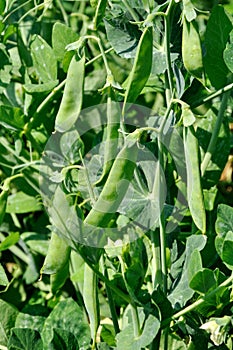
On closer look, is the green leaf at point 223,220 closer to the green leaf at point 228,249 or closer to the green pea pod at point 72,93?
the green leaf at point 228,249

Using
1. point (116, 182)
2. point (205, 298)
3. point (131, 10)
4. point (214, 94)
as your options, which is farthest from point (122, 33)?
point (205, 298)

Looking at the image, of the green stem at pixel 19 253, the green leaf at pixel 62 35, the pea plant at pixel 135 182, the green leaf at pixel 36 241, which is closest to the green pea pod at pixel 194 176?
the pea plant at pixel 135 182

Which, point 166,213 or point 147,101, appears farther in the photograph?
point 147,101

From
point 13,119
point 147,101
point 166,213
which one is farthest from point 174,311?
point 147,101

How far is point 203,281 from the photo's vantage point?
0.82 metres

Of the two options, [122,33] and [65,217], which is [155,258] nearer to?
[65,217]

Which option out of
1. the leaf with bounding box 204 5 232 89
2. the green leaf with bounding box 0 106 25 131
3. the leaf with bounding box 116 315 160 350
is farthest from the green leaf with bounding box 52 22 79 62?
the leaf with bounding box 116 315 160 350

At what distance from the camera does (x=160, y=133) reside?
796mm

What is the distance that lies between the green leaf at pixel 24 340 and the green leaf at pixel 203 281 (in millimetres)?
249

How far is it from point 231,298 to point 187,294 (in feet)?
0.20

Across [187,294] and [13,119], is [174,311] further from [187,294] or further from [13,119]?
[13,119]

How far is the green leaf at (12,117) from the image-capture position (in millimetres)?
1040

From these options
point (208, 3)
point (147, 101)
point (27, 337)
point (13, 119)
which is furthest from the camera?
point (208, 3)

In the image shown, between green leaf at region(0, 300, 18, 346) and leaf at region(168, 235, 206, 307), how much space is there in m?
0.29
